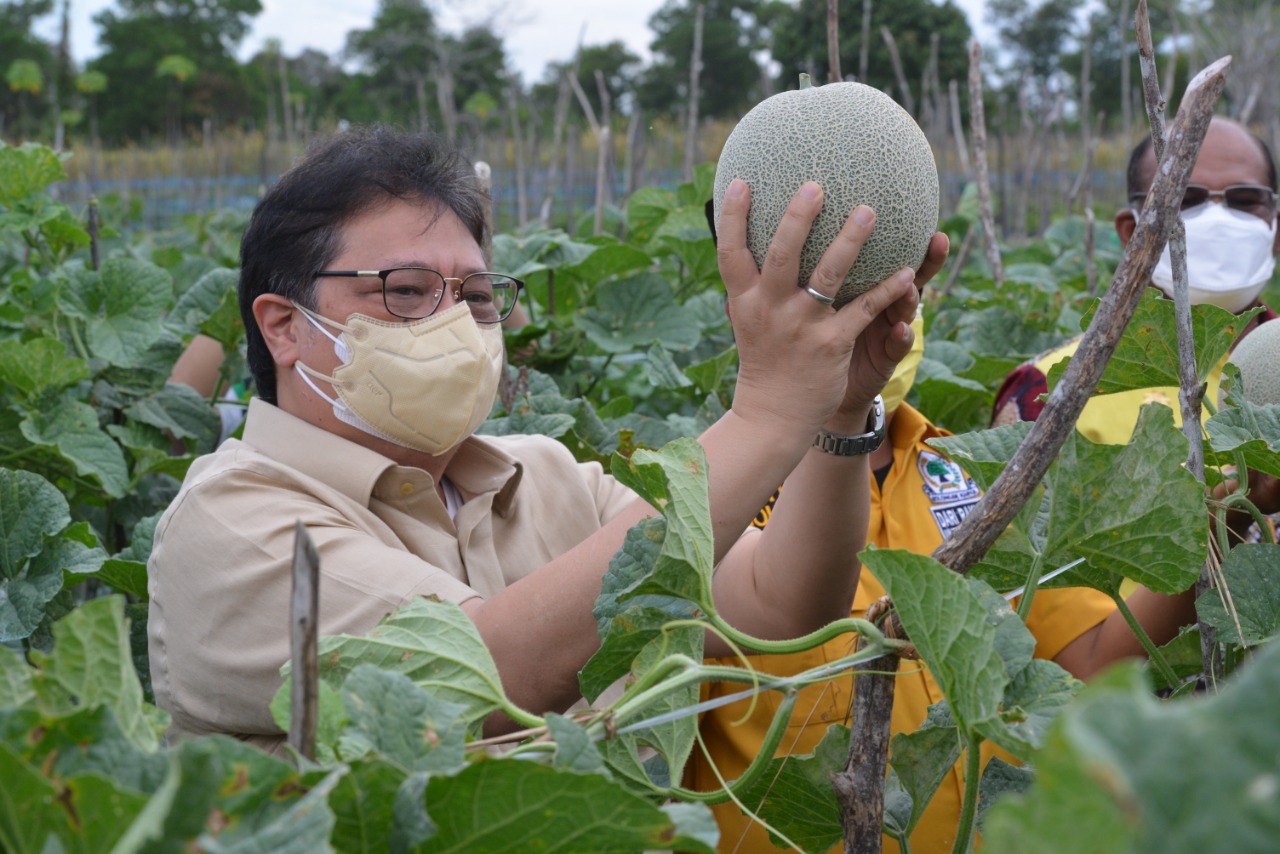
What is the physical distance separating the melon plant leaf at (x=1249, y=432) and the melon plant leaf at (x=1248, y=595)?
0.09 meters

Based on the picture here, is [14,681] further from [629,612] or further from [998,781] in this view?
[998,781]

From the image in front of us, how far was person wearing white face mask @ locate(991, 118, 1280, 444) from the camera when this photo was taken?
7.72 feet

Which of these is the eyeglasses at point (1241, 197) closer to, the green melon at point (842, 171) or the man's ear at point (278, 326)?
the green melon at point (842, 171)

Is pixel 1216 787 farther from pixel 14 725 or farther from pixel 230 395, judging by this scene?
pixel 230 395

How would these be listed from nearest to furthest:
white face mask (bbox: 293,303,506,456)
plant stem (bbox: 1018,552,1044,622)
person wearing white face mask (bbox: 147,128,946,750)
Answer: plant stem (bbox: 1018,552,1044,622) → person wearing white face mask (bbox: 147,128,946,750) → white face mask (bbox: 293,303,506,456)

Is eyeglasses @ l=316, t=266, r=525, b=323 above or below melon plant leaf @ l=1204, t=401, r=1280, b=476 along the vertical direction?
above

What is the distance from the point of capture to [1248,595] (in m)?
1.29

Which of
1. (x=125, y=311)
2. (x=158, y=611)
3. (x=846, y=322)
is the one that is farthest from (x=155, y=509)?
(x=846, y=322)

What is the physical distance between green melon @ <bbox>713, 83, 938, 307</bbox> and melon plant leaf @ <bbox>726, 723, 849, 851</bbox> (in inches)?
21.3

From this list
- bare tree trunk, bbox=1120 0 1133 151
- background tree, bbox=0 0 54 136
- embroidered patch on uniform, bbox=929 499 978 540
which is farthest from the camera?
background tree, bbox=0 0 54 136

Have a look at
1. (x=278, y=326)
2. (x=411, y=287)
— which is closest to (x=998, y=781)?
(x=411, y=287)

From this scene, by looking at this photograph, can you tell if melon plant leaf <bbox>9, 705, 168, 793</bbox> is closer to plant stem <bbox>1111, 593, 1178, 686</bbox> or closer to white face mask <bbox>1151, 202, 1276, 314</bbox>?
plant stem <bbox>1111, 593, 1178, 686</bbox>

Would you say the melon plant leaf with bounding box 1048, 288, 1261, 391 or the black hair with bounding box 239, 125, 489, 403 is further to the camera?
the black hair with bounding box 239, 125, 489, 403

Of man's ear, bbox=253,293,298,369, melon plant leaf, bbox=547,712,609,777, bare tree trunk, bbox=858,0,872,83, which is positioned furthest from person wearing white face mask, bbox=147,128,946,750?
bare tree trunk, bbox=858,0,872,83
